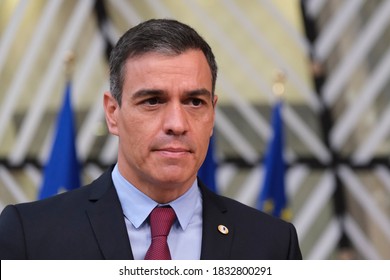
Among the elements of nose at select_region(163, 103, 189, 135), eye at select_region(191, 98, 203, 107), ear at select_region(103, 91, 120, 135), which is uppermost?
eye at select_region(191, 98, 203, 107)

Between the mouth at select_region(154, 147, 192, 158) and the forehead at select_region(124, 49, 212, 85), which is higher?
the forehead at select_region(124, 49, 212, 85)

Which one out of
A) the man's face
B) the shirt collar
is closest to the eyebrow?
the man's face

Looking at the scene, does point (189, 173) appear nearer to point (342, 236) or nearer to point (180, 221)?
point (180, 221)

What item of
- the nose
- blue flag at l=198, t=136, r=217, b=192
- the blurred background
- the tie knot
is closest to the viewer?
the nose

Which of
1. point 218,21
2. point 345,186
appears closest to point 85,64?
point 218,21

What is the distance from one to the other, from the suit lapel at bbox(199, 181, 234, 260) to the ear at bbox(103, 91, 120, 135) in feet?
0.84

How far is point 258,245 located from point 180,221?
0.18m

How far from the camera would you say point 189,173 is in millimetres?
2127

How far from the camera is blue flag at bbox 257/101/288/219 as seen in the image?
799 cm

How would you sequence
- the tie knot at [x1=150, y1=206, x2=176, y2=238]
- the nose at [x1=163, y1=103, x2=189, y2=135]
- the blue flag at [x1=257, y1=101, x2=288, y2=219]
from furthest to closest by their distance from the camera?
the blue flag at [x1=257, y1=101, x2=288, y2=219] < the tie knot at [x1=150, y1=206, x2=176, y2=238] < the nose at [x1=163, y1=103, x2=189, y2=135]

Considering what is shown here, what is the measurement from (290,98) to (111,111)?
772cm

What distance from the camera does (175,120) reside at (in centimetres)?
207

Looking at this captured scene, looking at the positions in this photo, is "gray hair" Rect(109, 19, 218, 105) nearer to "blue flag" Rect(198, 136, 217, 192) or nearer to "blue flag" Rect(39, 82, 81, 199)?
"blue flag" Rect(198, 136, 217, 192)

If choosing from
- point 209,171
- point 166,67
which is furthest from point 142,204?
point 209,171
